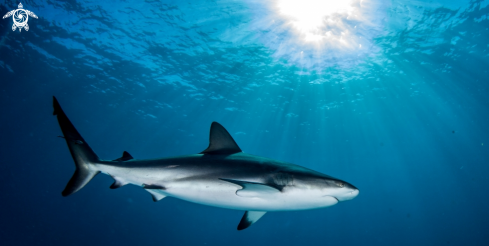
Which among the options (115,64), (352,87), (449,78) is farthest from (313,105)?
(115,64)

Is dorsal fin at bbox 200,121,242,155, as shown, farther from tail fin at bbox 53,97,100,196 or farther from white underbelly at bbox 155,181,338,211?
tail fin at bbox 53,97,100,196

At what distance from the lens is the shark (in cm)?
252

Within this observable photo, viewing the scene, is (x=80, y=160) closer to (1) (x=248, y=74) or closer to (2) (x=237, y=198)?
(2) (x=237, y=198)

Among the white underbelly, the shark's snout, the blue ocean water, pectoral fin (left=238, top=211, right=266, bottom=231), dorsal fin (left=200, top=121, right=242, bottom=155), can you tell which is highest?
the blue ocean water

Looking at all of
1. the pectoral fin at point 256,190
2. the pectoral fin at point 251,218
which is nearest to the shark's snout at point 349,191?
the pectoral fin at point 256,190

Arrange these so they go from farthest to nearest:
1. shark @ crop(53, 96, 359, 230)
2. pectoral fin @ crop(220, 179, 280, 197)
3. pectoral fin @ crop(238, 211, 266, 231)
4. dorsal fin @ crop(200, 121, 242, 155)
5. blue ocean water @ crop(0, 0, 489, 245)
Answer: blue ocean water @ crop(0, 0, 489, 245), pectoral fin @ crop(238, 211, 266, 231), dorsal fin @ crop(200, 121, 242, 155), shark @ crop(53, 96, 359, 230), pectoral fin @ crop(220, 179, 280, 197)

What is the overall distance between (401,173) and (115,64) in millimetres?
83887

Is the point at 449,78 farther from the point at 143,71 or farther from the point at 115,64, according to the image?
the point at 115,64

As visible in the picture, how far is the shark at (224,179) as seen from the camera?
8.26 feet

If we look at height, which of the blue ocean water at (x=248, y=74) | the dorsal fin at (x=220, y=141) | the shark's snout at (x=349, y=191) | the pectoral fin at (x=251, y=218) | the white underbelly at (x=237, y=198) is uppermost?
the blue ocean water at (x=248, y=74)

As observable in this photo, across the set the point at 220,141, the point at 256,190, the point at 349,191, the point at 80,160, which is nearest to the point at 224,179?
the point at 256,190

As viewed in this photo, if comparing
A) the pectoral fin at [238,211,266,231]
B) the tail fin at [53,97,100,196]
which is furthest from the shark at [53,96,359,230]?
the pectoral fin at [238,211,266,231]

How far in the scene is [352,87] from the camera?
20.9 m

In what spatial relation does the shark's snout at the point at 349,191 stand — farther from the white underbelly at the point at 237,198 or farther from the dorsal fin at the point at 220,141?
the dorsal fin at the point at 220,141
